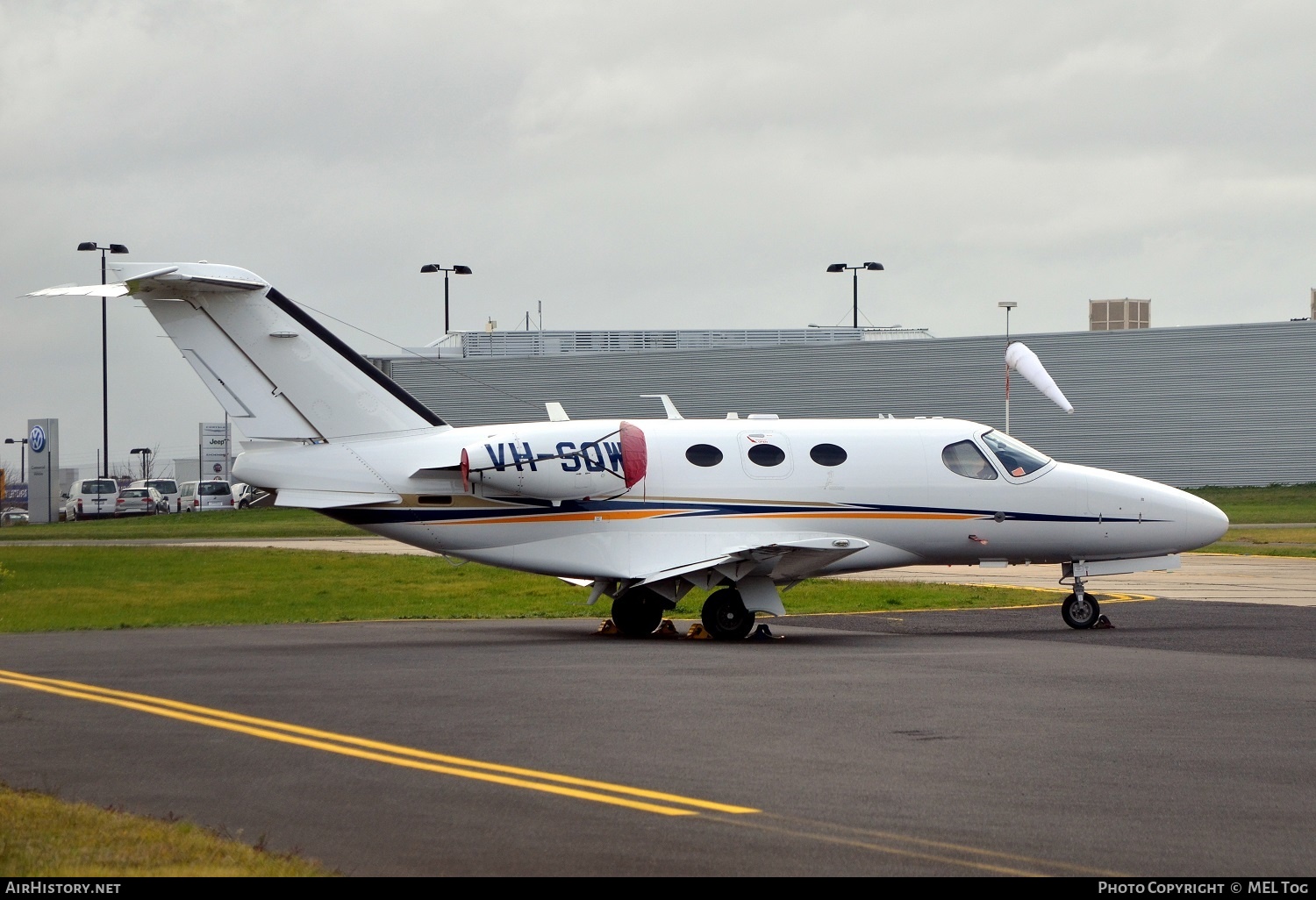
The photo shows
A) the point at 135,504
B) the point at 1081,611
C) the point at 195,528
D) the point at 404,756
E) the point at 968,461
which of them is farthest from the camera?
the point at 135,504

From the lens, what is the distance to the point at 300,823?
29.1ft

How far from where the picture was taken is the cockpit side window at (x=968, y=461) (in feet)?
72.6

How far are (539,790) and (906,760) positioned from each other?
2.78 meters

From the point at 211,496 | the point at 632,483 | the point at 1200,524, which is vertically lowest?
the point at 211,496

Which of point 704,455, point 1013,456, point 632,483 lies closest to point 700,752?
point 632,483

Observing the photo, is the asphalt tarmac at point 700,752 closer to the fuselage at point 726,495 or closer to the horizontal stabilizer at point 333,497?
the fuselage at point 726,495

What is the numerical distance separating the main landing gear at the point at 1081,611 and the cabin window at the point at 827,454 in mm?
3883

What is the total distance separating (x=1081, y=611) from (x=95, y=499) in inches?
2629

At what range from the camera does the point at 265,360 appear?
67.8 feet

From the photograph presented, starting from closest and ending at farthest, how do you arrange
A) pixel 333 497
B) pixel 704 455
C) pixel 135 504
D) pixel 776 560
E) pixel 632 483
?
1. pixel 333 497
2. pixel 776 560
3. pixel 632 483
4. pixel 704 455
5. pixel 135 504

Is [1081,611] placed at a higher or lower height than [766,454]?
lower

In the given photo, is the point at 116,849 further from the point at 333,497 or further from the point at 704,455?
the point at 704,455

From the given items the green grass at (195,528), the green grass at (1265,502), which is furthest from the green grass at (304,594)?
the green grass at (1265,502)

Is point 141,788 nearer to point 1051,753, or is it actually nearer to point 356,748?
point 356,748
